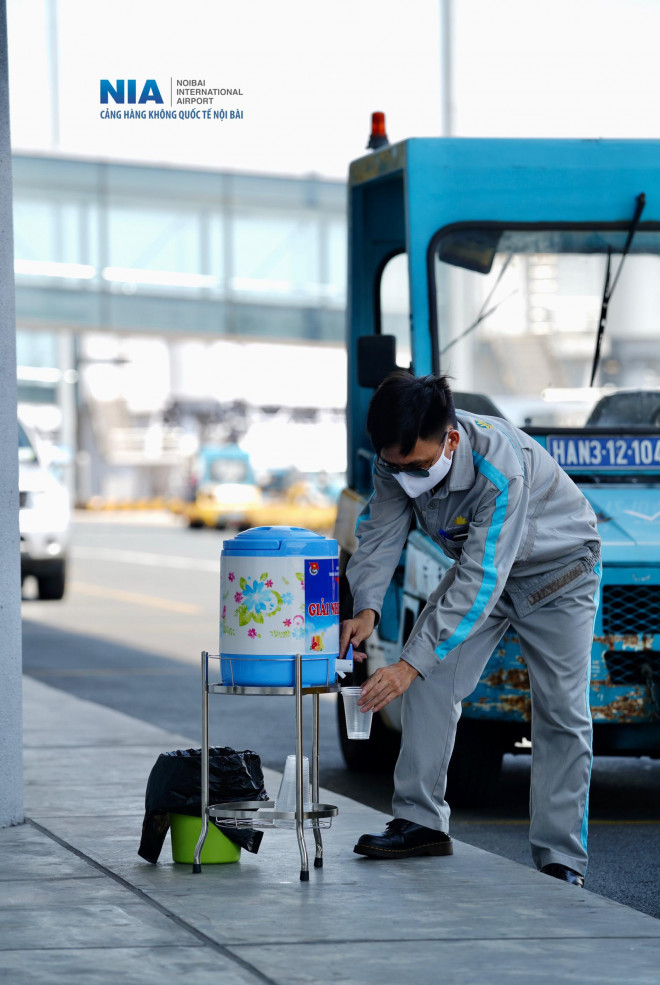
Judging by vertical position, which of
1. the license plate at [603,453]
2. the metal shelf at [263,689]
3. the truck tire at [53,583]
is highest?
the license plate at [603,453]

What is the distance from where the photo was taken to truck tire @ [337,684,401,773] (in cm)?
852

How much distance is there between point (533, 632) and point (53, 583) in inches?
614

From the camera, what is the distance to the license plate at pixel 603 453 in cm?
771

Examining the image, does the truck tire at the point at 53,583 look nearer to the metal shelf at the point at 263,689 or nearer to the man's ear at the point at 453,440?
the metal shelf at the point at 263,689

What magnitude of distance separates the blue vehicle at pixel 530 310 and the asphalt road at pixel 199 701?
0.49 meters

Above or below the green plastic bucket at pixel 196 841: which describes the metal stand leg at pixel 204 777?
above

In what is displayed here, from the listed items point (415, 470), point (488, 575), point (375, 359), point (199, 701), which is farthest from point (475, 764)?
point (199, 701)

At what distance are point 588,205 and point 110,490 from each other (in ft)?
265

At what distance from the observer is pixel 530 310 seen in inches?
321

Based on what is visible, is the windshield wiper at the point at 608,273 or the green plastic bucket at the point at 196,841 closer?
the green plastic bucket at the point at 196,841

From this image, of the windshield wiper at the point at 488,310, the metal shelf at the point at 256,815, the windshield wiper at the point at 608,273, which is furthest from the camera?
the windshield wiper at the point at 608,273

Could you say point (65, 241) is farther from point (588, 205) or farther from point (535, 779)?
point (535, 779)

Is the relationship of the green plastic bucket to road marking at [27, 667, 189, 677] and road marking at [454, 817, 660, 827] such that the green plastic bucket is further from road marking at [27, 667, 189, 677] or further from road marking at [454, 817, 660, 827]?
road marking at [27, 667, 189, 677]

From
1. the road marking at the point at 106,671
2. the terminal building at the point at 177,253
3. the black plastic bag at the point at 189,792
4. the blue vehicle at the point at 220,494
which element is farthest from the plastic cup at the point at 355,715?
the blue vehicle at the point at 220,494
